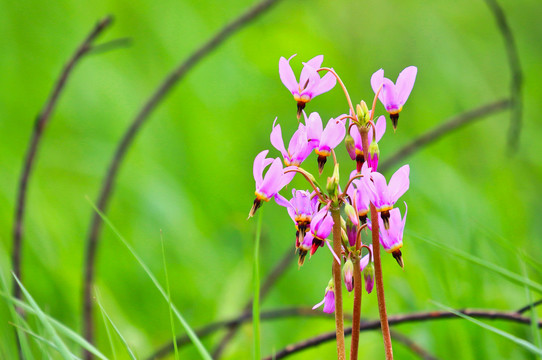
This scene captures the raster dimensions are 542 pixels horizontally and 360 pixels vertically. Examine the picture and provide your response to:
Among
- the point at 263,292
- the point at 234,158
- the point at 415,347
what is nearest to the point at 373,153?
the point at 415,347

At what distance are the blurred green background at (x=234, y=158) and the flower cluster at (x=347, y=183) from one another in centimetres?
75

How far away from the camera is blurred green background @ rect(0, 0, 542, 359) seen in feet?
7.27

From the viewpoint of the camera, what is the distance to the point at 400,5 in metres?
5.00

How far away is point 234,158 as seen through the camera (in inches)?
137

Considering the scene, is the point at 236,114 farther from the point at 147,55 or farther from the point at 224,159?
the point at 147,55

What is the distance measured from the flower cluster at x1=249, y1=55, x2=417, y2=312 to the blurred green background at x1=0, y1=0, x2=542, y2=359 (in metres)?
0.75

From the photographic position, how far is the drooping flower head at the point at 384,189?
0.81 meters

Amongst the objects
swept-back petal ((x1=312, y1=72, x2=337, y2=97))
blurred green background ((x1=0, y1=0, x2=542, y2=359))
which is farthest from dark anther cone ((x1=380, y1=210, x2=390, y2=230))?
blurred green background ((x1=0, y1=0, x2=542, y2=359))

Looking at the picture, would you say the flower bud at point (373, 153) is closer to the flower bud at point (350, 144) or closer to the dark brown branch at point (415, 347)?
the flower bud at point (350, 144)

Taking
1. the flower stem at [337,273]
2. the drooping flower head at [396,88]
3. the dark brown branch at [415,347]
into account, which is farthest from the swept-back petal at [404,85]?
the dark brown branch at [415,347]

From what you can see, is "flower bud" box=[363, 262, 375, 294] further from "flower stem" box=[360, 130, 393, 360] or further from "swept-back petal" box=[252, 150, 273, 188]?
"swept-back petal" box=[252, 150, 273, 188]

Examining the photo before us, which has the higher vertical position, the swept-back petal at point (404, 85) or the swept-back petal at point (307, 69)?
the swept-back petal at point (307, 69)

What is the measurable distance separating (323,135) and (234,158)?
261 cm

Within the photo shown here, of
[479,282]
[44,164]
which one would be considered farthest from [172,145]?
[479,282]
